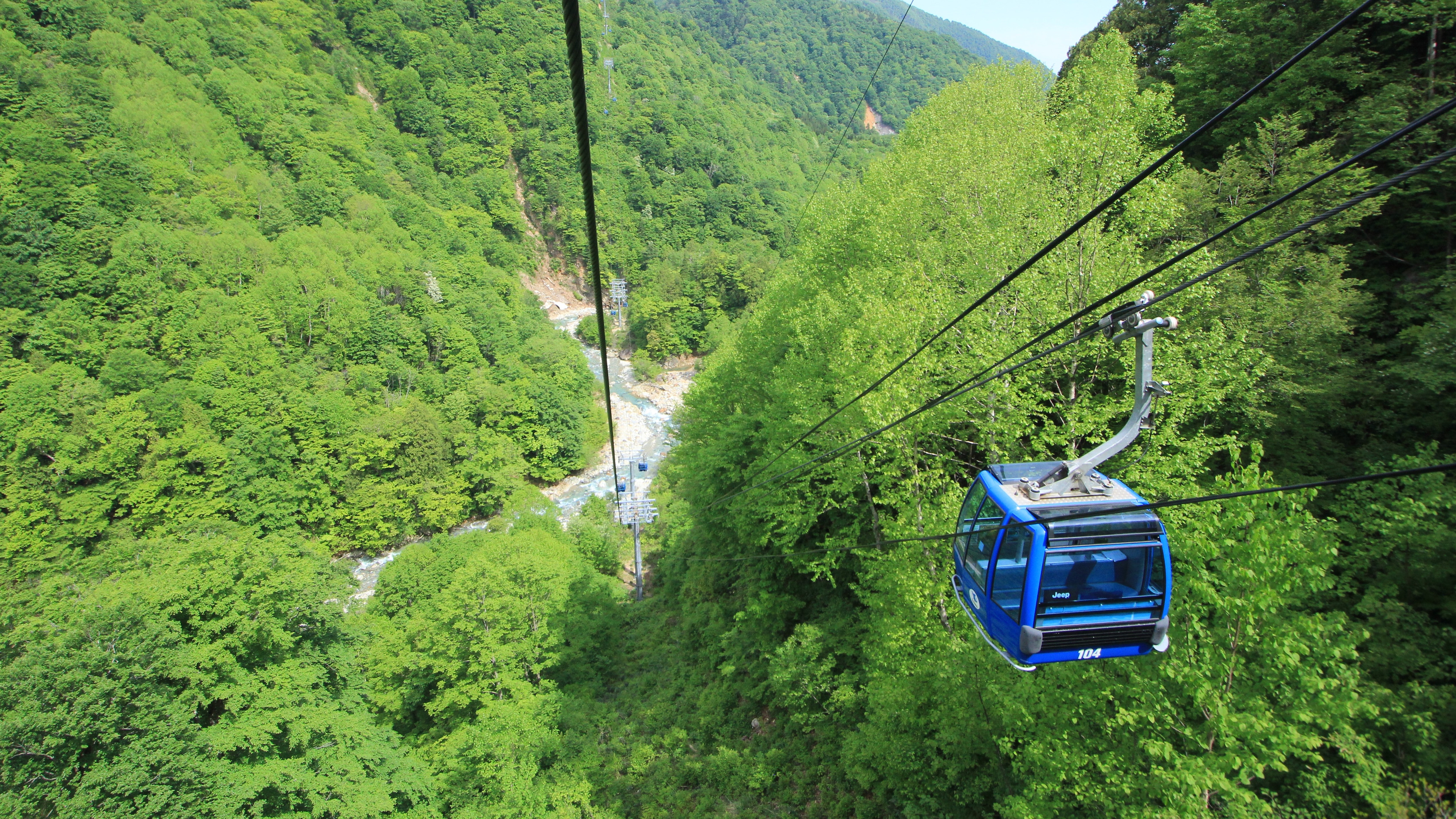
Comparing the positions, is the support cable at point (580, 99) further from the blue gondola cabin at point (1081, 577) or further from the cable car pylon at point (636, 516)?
the cable car pylon at point (636, 516)

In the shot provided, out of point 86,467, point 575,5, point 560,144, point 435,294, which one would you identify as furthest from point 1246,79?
point 560,144

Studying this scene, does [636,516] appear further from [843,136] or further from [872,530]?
[843,136]

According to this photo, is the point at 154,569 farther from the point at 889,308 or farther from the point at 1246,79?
the point at 1246,79

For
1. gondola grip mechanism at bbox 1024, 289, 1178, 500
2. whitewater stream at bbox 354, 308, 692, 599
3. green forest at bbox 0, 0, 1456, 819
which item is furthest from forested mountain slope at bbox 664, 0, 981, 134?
gondola grip mechanism at bbox 1024, 289, 1178, 500

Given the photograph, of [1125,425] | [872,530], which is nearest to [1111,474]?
[1125,425]

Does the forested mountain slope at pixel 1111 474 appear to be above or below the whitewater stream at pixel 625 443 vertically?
above

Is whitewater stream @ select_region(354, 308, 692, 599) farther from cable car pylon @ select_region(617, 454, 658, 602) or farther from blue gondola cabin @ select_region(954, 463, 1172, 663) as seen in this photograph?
blue gondola cabin @ select_region(954, 463, 1172, 663)

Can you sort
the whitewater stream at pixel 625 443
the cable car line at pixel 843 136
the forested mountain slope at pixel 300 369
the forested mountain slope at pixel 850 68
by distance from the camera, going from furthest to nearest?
the forested mountain slope at pixel 850 68 < the whitewater stream at pixel 625 443 < the forested mountain slope at pixel 300 369 < the cable car line at pixel 843 136

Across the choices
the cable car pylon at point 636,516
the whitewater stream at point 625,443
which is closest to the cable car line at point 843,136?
the cable car pylon at point 636,516
